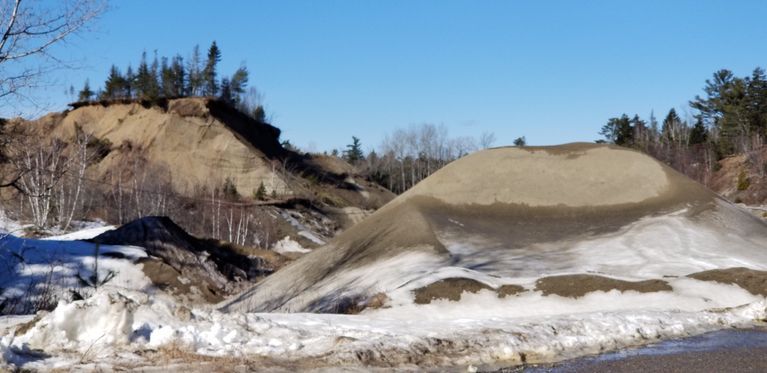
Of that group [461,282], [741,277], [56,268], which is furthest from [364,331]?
[56,268]

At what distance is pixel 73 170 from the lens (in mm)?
47000

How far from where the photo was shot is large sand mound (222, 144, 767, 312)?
18.2 m

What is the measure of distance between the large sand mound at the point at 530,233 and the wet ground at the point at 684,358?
188 inches

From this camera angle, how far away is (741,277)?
51.4ft

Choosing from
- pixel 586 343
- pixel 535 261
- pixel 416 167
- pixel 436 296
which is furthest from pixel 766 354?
pixel 416 167

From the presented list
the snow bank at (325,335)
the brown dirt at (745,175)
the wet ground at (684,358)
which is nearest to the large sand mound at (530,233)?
the snow bank at (325,335)

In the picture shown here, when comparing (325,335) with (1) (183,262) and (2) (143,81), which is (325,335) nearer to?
(1) (183,262)

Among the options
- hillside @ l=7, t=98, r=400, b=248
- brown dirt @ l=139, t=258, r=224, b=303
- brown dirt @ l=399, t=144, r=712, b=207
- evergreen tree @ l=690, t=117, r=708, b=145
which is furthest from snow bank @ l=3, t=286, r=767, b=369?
evergreen tree @ l=690, t=117, r=708, b=145

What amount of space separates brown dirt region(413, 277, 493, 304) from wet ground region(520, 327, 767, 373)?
4.87 meters

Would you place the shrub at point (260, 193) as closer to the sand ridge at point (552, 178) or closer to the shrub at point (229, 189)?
the shrub at point (229, 189)

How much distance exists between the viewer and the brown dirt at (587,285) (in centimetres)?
1486

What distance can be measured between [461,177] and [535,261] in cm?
889

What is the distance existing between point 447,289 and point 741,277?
229 inches

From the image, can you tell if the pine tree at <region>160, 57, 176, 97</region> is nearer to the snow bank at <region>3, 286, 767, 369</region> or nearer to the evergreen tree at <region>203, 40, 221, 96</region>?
the evergreen tree at <region>203, 40, 221, 96</region>
